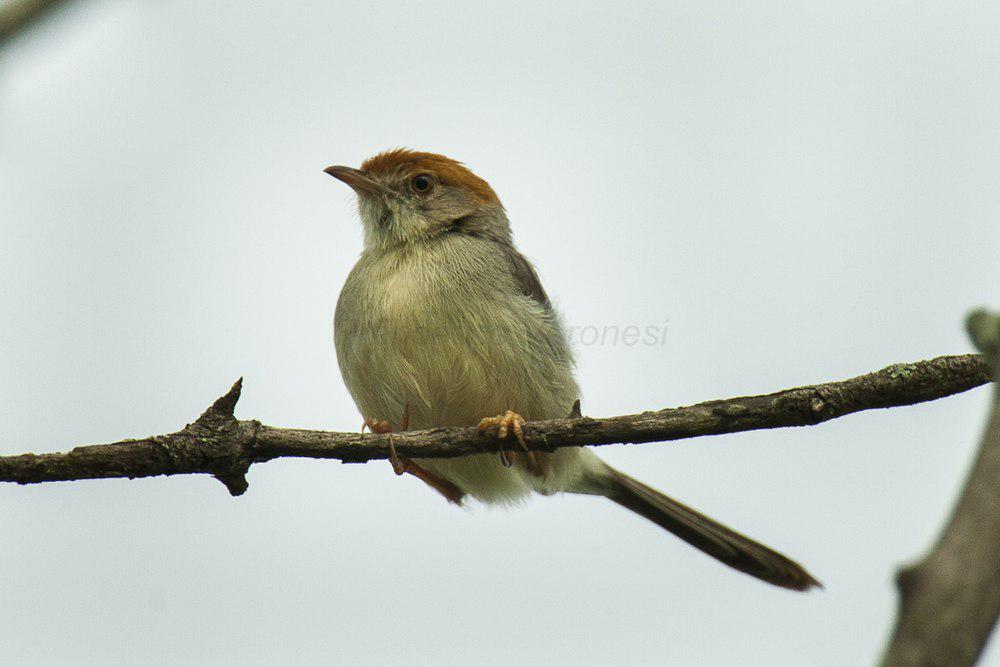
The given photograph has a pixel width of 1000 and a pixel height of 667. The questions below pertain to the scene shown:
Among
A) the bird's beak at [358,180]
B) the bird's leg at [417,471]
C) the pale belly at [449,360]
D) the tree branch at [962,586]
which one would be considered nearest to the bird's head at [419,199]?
the bird's beak at [358,180]

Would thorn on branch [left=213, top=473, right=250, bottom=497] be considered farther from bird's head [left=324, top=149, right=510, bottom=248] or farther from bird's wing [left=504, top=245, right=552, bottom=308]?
bird's head [left=324, top=149, right=510, bottom=248]

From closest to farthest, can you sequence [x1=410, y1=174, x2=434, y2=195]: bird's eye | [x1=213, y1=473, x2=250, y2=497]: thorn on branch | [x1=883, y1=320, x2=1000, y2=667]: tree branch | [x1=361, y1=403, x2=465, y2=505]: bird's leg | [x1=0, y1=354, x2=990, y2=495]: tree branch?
[x1=883, y1=320, x2=1000, y2=667]: tree branch, [x1=0, y1=354, x2=990, y2=495]: tree branch, [x1=213, y1=473, x2=250, y2=497]: thorn on branch, [x1=361, y1=403, x2=465, y2=505]: bird's leg, [x1=410, y1=174, x2=434, y2=195]: bird's eye

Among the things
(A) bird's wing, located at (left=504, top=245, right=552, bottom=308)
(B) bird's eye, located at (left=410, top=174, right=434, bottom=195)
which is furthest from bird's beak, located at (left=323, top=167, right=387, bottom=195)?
(A) bird's wing, located at (left=504, top=245, right=552, bottom=308)

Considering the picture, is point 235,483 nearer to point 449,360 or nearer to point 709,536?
point 449,360

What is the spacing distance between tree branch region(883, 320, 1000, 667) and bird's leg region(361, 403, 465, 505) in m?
3.70

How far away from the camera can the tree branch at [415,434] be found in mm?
4348

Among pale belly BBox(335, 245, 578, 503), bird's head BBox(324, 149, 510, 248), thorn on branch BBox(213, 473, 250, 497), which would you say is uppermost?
bird's head BBox(324, 149, 510, 248)

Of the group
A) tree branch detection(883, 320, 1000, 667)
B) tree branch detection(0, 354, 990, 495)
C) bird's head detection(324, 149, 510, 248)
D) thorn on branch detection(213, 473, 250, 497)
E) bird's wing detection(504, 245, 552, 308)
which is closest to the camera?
tree branch detection(883, 320, 1000, 667)

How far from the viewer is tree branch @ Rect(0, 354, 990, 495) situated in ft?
14.3

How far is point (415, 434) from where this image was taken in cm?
482

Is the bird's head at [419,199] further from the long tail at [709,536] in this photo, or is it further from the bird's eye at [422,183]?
the long tail at [709,536]

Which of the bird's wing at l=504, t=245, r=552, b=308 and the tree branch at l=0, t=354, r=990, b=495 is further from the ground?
the bird's wing at l=504, t=245, r=552, b=308

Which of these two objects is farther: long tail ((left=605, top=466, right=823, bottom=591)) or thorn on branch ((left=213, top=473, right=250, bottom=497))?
long tail ((left=605, top=466, right=823, bottom=591))

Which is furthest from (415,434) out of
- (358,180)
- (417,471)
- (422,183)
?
(358,180)
